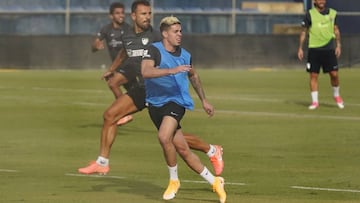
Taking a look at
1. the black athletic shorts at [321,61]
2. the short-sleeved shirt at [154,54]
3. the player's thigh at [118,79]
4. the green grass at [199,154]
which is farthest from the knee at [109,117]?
the black athletic shorts at [321,61]

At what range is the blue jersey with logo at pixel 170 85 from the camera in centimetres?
1314

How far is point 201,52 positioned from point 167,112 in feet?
89.1

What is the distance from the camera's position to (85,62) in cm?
3938

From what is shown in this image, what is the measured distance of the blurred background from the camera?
3916cm

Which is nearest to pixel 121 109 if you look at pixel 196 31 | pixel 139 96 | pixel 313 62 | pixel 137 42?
pixel 139 96

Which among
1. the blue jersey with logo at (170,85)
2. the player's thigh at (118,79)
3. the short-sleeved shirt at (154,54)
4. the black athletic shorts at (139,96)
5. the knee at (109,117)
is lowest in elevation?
the player's thigh at (118,79)

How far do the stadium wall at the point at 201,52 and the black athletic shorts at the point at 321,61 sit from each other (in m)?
14.1

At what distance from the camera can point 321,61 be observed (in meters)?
25.9

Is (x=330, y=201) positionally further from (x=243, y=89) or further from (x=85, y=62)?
(x=85, y=62)

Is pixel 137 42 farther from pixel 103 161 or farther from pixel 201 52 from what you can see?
pixel 201 52

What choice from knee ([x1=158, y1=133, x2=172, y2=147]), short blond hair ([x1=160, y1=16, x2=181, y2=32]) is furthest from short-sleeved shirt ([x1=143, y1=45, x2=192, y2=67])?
knee ([x1=158, y1=133, x2=172, y2=147])

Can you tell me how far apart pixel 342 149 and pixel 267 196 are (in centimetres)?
496

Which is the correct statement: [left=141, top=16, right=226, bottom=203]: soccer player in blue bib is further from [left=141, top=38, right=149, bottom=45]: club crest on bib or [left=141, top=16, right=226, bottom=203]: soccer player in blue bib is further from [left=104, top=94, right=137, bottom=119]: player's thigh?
[left=141, top=38, right=149, bottom=45]: club crest on bib

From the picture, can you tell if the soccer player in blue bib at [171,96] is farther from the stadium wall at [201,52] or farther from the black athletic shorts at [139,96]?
the stadium wall at [201,52]
